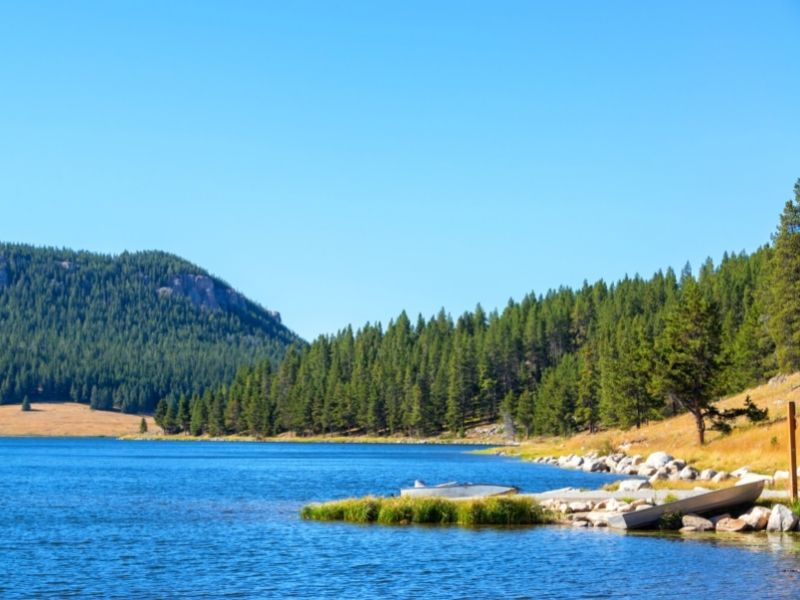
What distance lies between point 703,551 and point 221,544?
59.7 ft

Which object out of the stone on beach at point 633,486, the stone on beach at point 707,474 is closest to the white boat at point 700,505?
the stone on beach at point 633,486

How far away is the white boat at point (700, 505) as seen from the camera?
43.3 m

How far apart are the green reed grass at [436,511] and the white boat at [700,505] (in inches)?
160

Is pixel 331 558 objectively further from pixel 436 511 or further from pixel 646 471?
pixel 646 471

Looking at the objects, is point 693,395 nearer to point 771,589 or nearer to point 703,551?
point 703,551

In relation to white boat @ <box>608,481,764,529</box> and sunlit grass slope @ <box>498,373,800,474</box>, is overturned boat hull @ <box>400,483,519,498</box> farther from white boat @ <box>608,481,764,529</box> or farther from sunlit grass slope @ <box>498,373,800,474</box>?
sunlit grass slope @ <box>498,373,800,474</box>

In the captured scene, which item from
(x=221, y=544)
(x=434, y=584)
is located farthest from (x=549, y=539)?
(x=221, y=544)

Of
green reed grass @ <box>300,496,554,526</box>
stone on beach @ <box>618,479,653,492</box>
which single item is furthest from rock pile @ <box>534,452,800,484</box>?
green reed grass @ <box>300,496,554,526</box>

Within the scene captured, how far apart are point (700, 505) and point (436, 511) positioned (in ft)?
37.8

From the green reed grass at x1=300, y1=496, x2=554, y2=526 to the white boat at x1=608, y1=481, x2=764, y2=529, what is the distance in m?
4.05

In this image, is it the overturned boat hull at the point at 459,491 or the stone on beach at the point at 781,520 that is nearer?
the stone on beach at the point at 781,520

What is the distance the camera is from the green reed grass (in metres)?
46.8

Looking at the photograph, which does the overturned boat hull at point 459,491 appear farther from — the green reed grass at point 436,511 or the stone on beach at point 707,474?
the stone on beach at point 707,474

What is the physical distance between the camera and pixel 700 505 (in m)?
44.2
